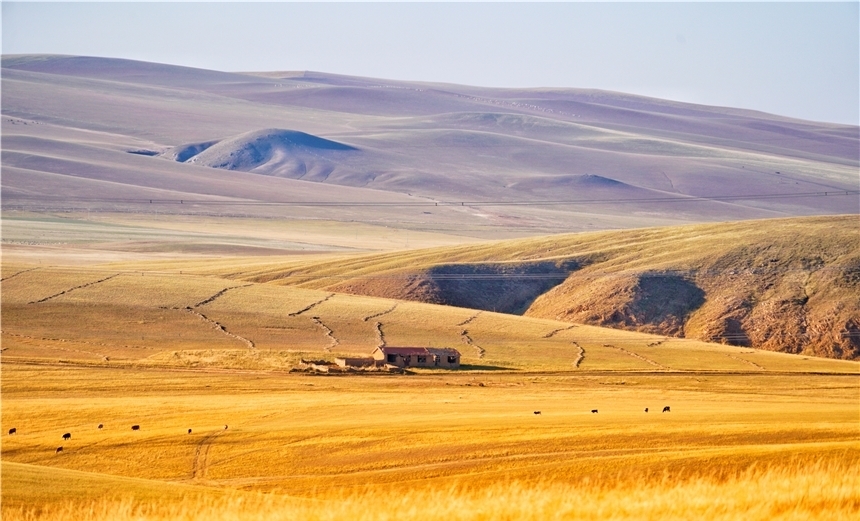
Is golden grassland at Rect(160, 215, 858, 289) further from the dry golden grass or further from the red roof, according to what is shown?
the dry golden grass

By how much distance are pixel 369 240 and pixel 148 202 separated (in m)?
49.6

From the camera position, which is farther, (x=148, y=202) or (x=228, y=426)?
(x=148, y=202)

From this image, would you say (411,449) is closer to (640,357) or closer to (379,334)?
(640,357)

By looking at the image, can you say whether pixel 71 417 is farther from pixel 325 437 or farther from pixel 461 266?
pixel 461 266

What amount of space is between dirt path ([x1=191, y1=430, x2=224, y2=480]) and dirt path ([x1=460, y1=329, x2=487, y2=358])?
34239 millimetres

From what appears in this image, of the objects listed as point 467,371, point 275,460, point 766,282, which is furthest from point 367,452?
point 766,282

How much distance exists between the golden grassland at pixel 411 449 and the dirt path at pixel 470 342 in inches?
512

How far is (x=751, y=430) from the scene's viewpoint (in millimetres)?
33844

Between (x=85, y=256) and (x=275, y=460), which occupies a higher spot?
(x=275, y=460)

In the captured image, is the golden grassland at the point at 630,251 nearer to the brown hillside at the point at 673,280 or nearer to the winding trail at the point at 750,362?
the brown hillside at the point at 673,280

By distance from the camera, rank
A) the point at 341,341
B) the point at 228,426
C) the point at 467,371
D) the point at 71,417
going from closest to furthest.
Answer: the point at 228,426
the point at 71,417
the point at 467,371
the point at 341,341

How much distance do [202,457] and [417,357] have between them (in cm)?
3196

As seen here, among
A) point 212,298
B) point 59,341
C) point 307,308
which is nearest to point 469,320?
point 307,308

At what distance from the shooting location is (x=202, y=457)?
32094 mm
